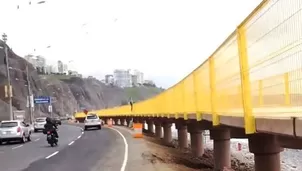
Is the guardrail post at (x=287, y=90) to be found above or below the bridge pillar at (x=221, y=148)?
above

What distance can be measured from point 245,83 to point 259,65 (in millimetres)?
925

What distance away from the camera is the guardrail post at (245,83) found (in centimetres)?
817

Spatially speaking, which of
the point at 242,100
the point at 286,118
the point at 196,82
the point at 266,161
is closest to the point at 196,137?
the point at 196,82

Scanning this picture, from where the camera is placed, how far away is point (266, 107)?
303 inches

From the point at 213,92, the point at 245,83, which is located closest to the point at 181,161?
the point at 213,92

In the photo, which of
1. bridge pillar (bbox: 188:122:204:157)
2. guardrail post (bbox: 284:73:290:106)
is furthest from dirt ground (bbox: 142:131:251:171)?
guardrail post (bbox: 284:73:290:106)

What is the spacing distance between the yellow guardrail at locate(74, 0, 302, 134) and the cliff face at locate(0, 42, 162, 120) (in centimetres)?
7589

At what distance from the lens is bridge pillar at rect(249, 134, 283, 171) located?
34.4 ft

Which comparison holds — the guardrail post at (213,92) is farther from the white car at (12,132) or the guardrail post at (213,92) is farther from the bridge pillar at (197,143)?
the white car at (12,132)

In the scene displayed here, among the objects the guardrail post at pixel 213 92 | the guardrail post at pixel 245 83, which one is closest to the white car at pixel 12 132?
the guardrail post at pixel 213 92

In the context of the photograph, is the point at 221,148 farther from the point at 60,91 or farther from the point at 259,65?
the point at 60,91

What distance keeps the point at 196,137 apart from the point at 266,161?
17606mm

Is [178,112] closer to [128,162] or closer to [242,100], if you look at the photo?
[128,162]

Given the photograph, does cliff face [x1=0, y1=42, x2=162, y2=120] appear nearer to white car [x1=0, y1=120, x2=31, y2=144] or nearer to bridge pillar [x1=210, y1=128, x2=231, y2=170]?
white car [x1=0, y1=120, x2=31, y2=144]
